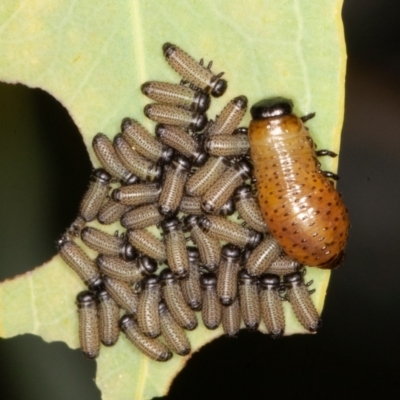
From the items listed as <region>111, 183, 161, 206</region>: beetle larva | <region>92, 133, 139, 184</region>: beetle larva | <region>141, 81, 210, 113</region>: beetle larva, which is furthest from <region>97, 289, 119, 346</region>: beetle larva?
<region>141, 81, 210, 113</region>: beetle larva

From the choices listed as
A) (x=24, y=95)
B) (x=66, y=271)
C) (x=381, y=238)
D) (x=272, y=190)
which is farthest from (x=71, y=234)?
(x=381, y=238)

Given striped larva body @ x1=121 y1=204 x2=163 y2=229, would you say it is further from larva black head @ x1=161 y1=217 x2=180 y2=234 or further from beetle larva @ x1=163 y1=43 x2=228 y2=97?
beetle larva @ x1=163 y1=43 x2=228 y2=97

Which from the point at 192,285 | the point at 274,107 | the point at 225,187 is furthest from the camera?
the point at 192,285

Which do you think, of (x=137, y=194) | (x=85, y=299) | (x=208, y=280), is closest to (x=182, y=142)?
(x=137, y=194)

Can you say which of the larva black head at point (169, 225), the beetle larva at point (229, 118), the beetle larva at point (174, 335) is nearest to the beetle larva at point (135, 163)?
the larva black head at point (169, 225)

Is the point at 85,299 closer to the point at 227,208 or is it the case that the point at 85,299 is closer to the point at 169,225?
the point at 169,225

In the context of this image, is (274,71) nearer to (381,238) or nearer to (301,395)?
(381,238)
